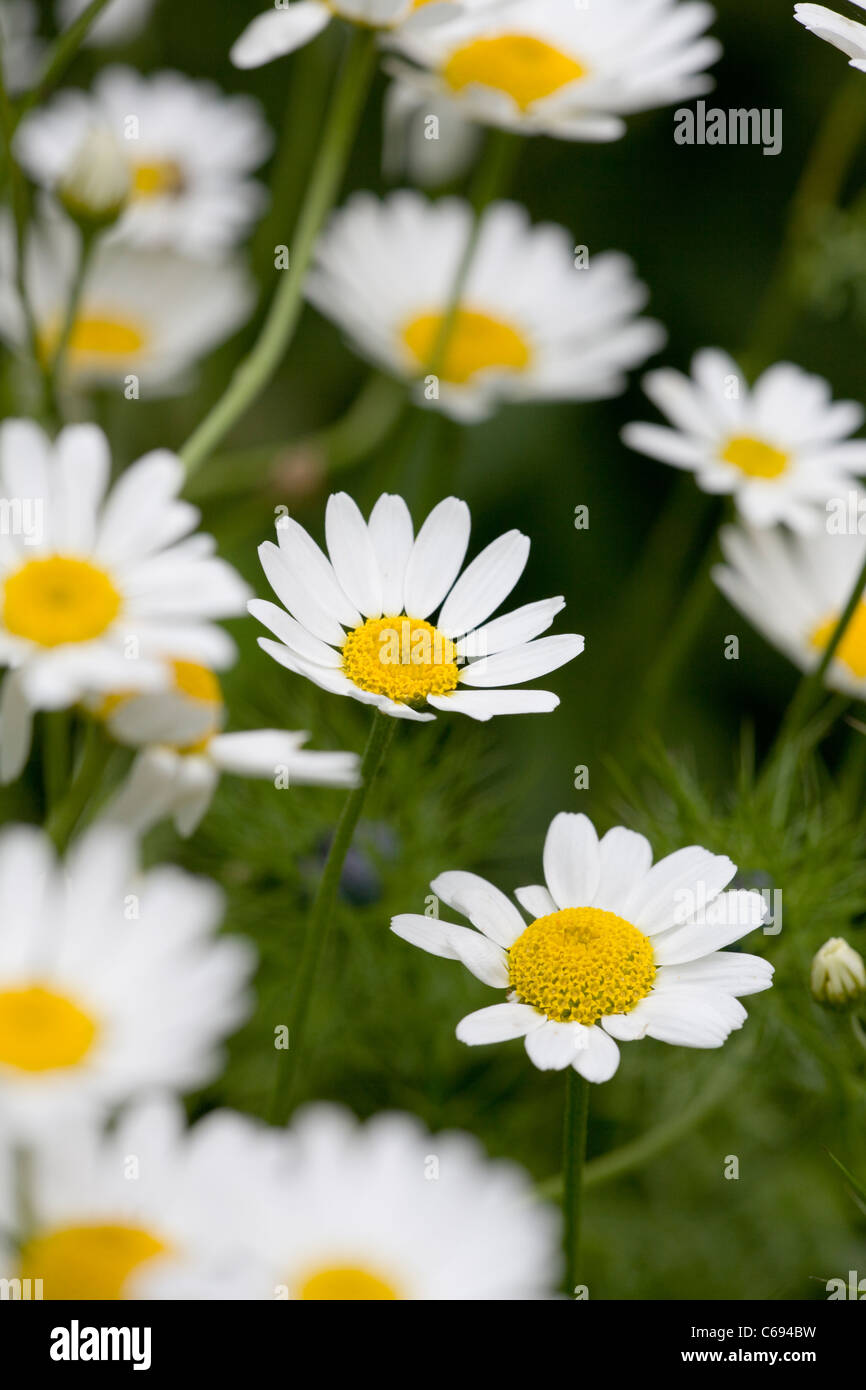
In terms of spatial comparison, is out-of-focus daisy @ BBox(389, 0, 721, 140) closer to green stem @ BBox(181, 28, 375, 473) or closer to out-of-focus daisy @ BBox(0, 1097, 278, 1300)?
green stem @ BBox(181, 28, 375, 473)

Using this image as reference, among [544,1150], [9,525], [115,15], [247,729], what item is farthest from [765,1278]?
[115,15]

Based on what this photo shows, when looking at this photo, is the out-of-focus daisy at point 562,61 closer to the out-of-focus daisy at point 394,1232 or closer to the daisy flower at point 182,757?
the daisy flower at point 182,757

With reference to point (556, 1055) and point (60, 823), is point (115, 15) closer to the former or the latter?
point (60, 823)

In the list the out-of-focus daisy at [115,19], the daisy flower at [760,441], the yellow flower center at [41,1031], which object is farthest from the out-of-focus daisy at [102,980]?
the out-of-focus daisy at [115,19]

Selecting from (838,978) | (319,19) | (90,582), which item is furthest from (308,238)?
(838,978)

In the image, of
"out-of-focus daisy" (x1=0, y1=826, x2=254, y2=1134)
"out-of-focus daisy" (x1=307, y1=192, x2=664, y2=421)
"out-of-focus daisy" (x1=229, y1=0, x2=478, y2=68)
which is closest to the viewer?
"out-of-focus daisy" (x1=0, y1=826, x2=254, y2=1134)

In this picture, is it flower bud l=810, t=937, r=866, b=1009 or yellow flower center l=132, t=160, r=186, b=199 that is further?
yellow flower center l=132, t=160, r=186, b=199

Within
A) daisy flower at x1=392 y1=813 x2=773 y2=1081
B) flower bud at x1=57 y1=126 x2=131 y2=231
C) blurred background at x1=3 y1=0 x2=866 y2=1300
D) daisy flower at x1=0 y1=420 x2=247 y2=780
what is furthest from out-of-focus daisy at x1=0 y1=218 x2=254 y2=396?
daisy flower at x1=392 y1=813 x2=773 y2=1081

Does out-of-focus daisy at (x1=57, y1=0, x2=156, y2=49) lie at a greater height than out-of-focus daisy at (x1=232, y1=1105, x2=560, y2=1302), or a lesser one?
greater
